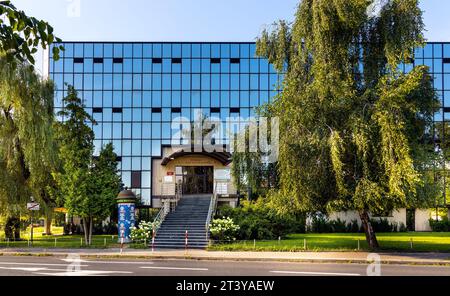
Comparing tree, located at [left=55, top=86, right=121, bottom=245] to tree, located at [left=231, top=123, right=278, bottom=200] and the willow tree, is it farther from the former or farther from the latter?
the willow tree

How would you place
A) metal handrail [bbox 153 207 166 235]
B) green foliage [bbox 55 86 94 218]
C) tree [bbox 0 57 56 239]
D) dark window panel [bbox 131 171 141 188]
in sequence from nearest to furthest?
green foliage [bbox 55 86 94 218] < tree [bbox 0 57 56 239] < metal handrail [bbox 153 207 166 235] < dark window panel [bbox 131 171 141 188]

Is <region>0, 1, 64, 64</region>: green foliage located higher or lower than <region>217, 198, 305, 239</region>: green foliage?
higher

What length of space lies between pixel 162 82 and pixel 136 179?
36.9ft

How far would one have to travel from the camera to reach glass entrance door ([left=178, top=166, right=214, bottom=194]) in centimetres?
4122

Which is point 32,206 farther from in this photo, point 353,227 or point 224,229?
point 353,227

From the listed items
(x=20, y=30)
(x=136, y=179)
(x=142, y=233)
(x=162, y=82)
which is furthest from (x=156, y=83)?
(x=20, y=30)

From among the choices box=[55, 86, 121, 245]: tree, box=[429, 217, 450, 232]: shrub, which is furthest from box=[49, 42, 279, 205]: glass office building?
box=[429, 217, 450, 232]: shrub

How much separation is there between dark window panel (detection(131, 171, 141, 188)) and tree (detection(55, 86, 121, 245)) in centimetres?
1811

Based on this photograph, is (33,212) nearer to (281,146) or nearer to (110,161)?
(110,161)

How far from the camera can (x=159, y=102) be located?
2067 inches

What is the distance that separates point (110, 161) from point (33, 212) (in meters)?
5.64

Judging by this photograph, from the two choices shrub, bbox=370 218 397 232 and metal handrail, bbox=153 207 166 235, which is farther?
shrub, bbox=370 218 397 232

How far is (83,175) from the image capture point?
2861 cm

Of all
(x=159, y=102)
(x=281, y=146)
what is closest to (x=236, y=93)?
(x=159, y=102)
